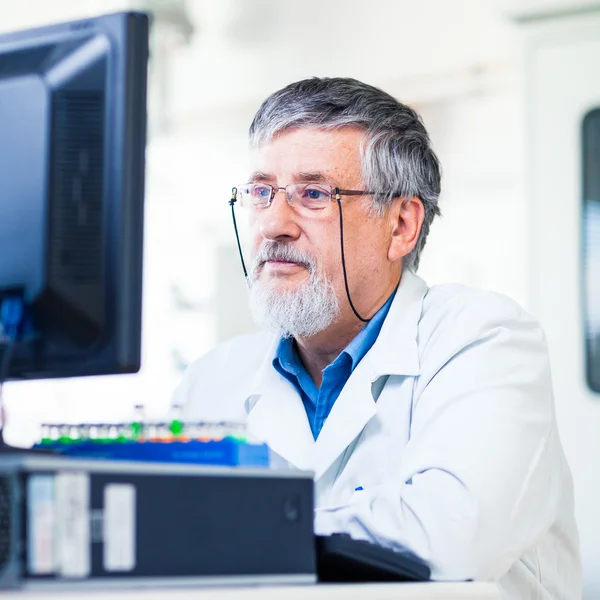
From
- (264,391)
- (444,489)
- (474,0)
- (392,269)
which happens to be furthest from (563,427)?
(474,0)

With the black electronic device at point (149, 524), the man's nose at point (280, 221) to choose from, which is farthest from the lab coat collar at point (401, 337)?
the black electronic device at point (149, 524)

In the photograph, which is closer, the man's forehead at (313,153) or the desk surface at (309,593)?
the desk surface at (309,593)

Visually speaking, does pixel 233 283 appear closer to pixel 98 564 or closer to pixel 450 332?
pixel 450 332

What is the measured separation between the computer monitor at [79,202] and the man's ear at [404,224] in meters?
0.89

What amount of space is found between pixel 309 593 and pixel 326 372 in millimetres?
811

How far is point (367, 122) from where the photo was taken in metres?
1.61

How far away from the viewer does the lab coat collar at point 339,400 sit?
1357 mm

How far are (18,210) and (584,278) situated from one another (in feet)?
6.18

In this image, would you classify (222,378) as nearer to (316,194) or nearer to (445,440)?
(316,194)

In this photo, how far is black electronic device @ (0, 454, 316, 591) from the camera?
69 cm

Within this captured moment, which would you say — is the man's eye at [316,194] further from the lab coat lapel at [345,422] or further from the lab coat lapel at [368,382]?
the lab coat lapel at [345,422]

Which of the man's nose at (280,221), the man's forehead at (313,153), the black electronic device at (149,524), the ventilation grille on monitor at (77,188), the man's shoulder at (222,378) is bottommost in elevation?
the black electronic device at (149,524)

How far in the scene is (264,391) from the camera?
1.57 meters

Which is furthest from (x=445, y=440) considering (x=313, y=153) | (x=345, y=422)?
(x=313, y=153)
